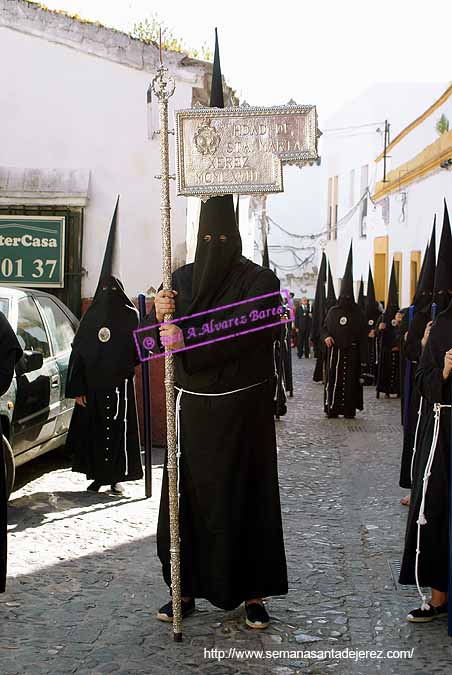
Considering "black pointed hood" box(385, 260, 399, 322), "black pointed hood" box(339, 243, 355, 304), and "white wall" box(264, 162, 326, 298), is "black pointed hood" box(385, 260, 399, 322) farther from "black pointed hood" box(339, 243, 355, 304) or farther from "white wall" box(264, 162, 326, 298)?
"white wall" box(264, 162, 326, 298)

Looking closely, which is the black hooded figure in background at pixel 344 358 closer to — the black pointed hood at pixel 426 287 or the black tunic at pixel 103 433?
the black pointed hood at pixel 426 287

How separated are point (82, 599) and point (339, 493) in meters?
3.50

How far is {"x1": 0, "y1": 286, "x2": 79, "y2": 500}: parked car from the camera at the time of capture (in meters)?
7.42

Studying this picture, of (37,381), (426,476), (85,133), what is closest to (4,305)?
(37,381)

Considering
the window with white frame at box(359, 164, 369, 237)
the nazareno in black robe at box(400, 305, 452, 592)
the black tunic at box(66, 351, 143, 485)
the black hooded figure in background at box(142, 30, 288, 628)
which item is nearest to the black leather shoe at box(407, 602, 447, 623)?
the nazareno in black robe at box(400, 305, 452, 592)

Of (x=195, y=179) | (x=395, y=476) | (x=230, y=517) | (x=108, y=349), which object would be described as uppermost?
(x=195, y=179)

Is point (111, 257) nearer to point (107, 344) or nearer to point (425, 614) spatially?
point (107, 344)

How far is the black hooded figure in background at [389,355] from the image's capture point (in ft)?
55.4

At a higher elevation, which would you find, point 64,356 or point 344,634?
point 64,356

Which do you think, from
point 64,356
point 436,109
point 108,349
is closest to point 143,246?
point 64,356

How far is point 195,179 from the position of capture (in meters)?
4.71

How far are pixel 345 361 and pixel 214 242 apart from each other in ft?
30.7

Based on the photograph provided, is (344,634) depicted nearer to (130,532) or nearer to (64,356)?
(130,532)

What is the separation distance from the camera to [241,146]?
4.65 m
